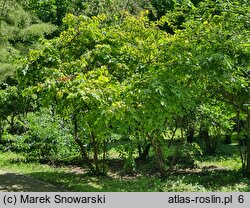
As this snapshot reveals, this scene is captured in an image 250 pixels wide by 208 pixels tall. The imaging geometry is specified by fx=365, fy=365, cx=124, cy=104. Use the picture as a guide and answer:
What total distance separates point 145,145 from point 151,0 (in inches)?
601

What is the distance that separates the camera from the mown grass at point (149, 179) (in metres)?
8.06

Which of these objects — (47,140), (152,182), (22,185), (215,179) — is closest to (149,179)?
(152,182)

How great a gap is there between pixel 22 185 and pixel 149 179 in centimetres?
310

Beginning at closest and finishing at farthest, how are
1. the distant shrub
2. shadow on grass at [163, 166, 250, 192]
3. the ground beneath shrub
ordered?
the ground beneath shrub < shadow on grass at [163, 166, 250, 192] < the distant shrub

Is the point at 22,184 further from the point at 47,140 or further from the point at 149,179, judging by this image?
the point at 149,179

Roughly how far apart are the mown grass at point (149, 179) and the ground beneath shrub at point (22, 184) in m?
0.27

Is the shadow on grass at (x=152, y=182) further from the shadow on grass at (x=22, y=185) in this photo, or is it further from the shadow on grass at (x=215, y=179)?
the shadow on grass at (x=22, y=185)

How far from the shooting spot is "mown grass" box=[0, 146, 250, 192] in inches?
317

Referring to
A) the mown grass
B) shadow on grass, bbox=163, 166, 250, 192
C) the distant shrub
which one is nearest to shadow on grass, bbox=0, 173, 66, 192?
the mown grass

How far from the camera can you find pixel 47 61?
8.74m

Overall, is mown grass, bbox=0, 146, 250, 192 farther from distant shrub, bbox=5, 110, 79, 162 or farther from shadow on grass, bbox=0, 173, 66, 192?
distant shrub, bbox=5, 110, 79, 162

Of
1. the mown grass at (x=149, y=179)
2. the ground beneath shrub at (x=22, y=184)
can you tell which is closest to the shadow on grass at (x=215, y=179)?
the mown grass at (x=149, y=179)

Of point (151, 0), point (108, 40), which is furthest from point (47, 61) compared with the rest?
point (151, 0)

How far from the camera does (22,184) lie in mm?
8578
